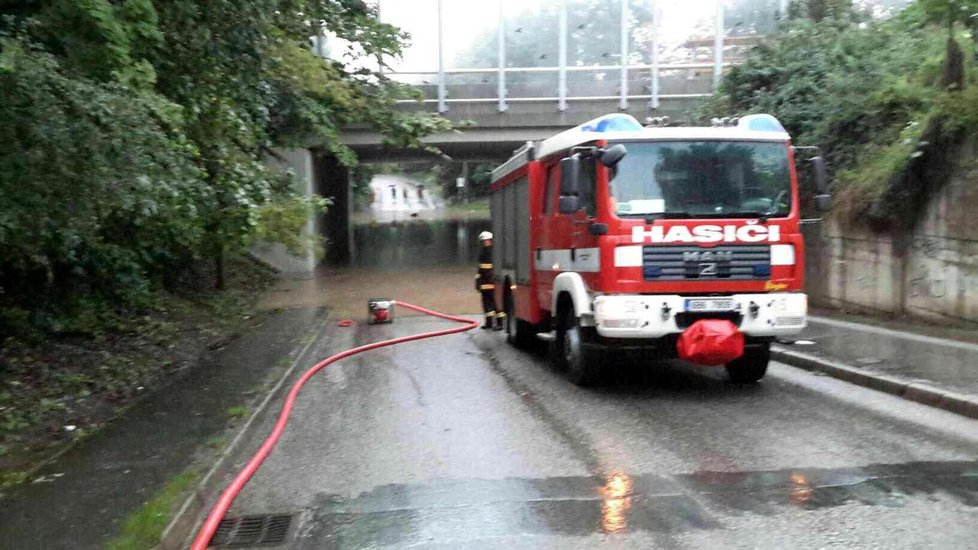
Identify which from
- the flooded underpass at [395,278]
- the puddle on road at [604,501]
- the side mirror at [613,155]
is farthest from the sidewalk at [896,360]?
the flooded underpass at [395,278]

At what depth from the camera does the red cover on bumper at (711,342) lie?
888 cm

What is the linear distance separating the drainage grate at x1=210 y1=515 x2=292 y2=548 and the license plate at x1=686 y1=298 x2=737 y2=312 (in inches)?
189

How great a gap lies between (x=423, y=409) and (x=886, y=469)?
4.58 meters

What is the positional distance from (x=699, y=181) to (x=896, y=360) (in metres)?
3.47

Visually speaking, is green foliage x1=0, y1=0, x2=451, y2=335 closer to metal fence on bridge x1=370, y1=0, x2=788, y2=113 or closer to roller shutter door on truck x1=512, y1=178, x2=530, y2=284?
A: roller shutter door on truck x1=512, y1=178, x2=530, y2=284

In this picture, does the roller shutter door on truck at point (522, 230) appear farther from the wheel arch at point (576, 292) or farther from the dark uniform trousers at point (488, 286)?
the dark uniform trousers at point (488, 286)

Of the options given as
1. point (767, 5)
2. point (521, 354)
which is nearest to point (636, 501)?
point (521, 354)

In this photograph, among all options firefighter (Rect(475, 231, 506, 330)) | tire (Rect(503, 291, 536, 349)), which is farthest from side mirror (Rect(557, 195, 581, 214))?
firefighter (Rect(475, 231, 506, 330))

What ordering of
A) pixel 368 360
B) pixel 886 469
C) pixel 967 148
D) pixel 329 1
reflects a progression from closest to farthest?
pixel 886 469 < pixel 967 148 < pixel 368 360 < pixel 329 1

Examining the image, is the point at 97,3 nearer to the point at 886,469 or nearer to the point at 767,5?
the point at 886,469

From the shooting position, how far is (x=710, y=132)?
9.45 meters

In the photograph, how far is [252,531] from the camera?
5.64 meters

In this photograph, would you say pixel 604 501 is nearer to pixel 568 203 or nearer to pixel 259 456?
pixel 259 456

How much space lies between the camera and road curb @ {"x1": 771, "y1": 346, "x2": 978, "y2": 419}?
8.21 meters
